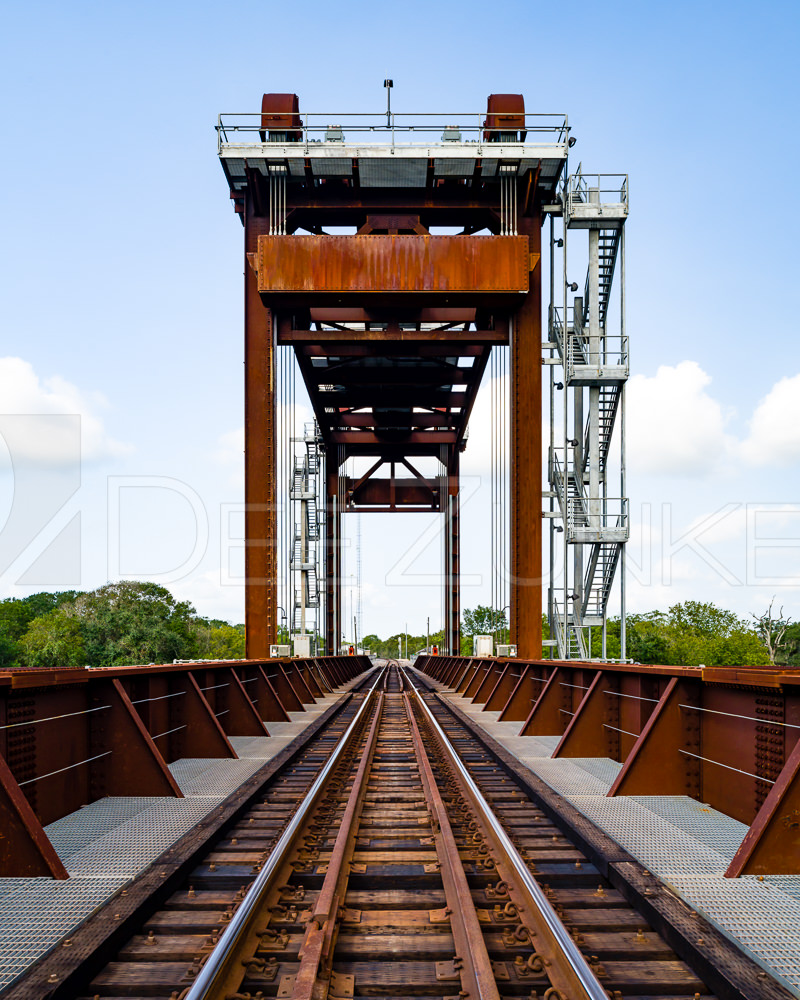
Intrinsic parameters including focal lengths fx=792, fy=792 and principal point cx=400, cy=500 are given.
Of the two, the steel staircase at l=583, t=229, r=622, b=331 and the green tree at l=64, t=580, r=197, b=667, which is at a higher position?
the steel staircase at l=583, t=229, r=622, b=331

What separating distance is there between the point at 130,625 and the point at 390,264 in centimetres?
4809

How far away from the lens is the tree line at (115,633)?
5766 cm

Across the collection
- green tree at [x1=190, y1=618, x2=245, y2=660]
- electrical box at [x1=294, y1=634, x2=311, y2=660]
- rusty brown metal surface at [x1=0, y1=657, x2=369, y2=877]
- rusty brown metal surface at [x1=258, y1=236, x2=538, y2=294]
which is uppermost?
rusty brown metal surface at [x1=258, y1=236, x2=538, y2=294]

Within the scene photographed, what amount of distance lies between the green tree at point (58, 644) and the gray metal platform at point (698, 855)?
55.5m

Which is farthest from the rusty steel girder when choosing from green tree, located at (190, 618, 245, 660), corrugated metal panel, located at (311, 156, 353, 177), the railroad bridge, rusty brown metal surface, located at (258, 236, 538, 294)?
green tree, located at (190, 618, 245, 660)

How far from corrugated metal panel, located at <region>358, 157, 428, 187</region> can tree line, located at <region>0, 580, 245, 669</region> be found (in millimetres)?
38876

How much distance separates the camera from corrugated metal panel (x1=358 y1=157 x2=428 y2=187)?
1920cm

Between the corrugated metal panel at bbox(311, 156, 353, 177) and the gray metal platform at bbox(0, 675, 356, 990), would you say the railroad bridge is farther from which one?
the corrugated metal panel at bbox(311, 156, 353, 177)

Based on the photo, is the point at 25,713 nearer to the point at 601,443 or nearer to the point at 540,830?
the point at 540,830

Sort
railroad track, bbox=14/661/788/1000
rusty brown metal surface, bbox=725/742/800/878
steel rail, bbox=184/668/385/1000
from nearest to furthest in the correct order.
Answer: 1. steel rail, bbox=184/668/385/1000
2. railroad track, bbox=14/661/788/1000
3. rusty brown metal surface, bbox=725/742/800/878

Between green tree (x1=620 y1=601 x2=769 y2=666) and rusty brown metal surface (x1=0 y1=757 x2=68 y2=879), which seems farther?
green tree (x1=620 y1=601 x2=769 y2=666)

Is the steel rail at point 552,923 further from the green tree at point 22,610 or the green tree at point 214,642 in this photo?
the green tree at point 22,610

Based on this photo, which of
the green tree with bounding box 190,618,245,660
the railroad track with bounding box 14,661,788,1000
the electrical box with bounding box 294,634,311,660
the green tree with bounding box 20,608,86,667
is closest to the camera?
the railroad track with bounding box 14,661,788,1000

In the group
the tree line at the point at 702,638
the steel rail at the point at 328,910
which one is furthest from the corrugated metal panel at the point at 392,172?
the tree line at the point at 702,638
